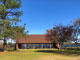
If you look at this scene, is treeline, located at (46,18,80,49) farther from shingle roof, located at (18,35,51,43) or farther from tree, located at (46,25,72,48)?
shingle roof, located at (18,35,51,43)

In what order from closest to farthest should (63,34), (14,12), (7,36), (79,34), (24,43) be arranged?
(7,36)
(14,12)
(63,34)
(79,34)
(24,43)

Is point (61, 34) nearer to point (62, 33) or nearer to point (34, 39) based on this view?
point (62, 33)

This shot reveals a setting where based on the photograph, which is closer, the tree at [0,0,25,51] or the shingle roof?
the tree at [0,0,25,51]

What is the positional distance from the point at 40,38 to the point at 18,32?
21.3 metres

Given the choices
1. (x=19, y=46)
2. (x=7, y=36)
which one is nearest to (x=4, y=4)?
(x=7, y=36)

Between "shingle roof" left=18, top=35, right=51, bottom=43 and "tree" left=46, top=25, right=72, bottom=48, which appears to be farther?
"shingle roof" left=18, top=35, right=51, bottom=43

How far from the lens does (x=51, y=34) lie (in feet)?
110

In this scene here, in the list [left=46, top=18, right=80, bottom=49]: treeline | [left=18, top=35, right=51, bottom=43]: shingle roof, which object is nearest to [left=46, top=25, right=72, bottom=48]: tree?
[left=46, top=18, right=80, bottom=49]: treeline

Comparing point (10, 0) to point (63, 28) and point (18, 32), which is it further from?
point (63, 28)

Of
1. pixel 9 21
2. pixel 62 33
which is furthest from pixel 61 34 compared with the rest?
pixel 9 21

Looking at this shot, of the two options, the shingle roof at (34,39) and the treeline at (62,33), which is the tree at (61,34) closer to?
the treeline at (62,33)

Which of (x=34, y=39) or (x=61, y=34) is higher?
(x=61, y=34)

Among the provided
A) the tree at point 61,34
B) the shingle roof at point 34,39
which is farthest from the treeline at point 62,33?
the shingle roof at point 34,39

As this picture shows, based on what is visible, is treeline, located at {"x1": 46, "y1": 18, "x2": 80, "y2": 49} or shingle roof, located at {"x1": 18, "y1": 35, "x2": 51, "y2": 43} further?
shingle roof, located at {"x1": 18, "y1": 35, "x2": 51, "y2": 43}
